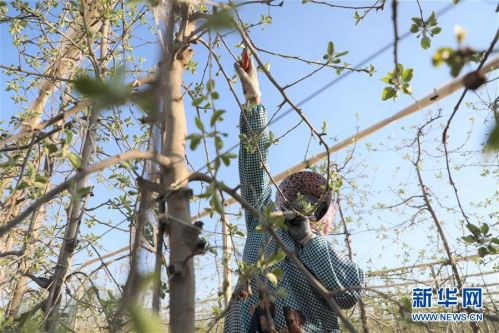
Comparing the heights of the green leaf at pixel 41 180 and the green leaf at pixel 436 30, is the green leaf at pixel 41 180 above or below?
below

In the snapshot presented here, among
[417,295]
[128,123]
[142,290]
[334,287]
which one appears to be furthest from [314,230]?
[417,295]

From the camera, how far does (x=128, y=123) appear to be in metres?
2.09

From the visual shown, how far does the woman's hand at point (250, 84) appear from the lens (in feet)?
4.91

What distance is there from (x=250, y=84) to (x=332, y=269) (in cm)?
75

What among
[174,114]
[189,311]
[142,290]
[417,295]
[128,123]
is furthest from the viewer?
[417,295]

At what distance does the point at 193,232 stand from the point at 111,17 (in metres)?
1.44

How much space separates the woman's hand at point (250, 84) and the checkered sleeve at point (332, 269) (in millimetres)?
615

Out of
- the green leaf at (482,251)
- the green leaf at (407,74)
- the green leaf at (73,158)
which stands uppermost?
the green leaf at (407,74)

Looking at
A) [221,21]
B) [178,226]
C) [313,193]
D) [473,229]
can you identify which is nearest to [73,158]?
[178,226]

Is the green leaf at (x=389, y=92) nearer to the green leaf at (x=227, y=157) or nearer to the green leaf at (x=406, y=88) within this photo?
the green leaf at (x=406, y=88)

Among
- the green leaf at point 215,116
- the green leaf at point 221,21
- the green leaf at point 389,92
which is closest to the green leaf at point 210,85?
the green leaf at point 215,116

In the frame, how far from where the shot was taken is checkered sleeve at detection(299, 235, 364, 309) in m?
1.60

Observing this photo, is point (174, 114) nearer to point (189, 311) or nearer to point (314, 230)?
point (189, 311)

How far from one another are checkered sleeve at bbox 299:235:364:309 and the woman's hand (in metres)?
0.61
